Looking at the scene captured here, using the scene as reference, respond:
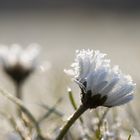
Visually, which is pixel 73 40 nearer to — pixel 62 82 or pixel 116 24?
pixel 116 24

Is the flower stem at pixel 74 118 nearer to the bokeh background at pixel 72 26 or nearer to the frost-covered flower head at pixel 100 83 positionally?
the frost-covered flower head at pixel 100 83

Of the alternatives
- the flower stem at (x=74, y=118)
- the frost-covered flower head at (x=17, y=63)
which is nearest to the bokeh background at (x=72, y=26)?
the frost-covered flower head at (x=17, y=63)

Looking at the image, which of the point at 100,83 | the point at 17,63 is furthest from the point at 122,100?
the point at 17,63

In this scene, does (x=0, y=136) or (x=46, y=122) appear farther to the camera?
(x=46, y=122)

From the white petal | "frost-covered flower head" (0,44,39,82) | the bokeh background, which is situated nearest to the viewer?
the white petal

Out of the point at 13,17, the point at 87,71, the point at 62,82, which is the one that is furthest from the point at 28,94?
the point at 13,17

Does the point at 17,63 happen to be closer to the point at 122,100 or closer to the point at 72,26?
the point at 122,100

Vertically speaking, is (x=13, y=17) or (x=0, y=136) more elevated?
(x=0, y=136)

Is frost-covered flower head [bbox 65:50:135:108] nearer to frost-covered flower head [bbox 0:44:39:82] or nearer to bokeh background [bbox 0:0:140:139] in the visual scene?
frost-covered flower head [bbox 0:44:39:82]

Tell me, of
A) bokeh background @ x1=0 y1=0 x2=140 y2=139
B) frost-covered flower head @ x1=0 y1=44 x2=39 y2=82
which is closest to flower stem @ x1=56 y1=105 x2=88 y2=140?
frost-covered flower head @ x1=0 y1=44 x2=39 y2=82
